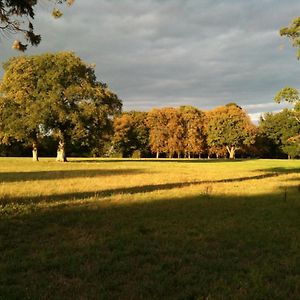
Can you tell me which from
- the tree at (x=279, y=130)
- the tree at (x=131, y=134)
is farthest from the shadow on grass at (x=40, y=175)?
the tree at (x=279, y=130)

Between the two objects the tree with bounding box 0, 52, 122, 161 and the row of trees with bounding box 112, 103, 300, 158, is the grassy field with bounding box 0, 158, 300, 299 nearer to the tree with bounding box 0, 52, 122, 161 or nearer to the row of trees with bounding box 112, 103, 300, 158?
the tree with bounding box 0, 52, 122, 161

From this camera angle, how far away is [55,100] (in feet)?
178

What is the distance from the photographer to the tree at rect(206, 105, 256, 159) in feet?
341

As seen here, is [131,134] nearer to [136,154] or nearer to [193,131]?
[136,154]

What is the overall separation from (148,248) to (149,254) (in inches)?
17.3

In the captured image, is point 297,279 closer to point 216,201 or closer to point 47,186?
point 216,201

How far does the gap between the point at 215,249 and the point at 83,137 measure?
1906 inches

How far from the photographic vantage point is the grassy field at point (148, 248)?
710 cm

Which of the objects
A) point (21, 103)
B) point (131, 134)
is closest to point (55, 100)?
point (21, 103)

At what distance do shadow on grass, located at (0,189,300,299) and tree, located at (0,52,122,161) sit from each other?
4069 centimetres

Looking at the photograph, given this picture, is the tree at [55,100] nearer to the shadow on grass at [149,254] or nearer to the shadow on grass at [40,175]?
the shadow on grass at [40,175]

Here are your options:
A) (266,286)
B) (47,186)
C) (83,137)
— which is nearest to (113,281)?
(266,286)

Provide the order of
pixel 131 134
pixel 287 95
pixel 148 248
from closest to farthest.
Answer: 1. pixel 148 248
2. pixel 287 95
3. pixel 131 134

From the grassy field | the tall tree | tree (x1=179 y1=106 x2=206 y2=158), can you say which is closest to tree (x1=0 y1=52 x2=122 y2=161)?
the grassy field
